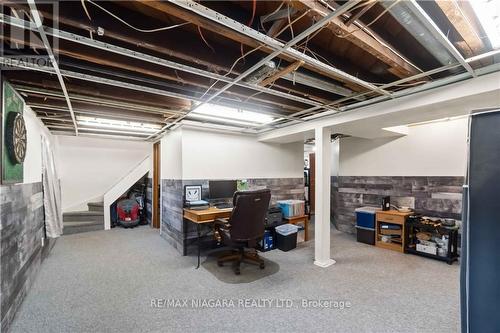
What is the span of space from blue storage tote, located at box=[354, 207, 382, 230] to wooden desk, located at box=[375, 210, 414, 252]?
10 centimetres

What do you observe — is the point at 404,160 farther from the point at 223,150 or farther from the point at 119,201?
the point at 119,201

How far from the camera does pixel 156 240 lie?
186 inches

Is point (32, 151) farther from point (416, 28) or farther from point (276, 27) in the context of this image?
point (416, 28)

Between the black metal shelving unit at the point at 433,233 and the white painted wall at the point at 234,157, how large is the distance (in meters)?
2.53

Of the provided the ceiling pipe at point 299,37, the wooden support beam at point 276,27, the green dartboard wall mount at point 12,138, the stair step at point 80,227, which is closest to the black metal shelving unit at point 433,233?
the ceiling pipe at point 299,37

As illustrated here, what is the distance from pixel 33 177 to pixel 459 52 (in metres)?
4.83

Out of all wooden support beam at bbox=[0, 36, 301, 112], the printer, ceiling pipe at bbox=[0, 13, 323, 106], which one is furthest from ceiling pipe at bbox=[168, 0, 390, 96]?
the printer

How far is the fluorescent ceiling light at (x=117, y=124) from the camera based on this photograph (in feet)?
13.8

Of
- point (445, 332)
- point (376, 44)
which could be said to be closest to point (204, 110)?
point (376, 44)

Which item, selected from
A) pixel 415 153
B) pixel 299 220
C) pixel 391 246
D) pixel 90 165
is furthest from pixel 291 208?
pixel 90 165

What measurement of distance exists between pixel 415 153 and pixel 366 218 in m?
1.54

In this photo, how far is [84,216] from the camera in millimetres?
5594

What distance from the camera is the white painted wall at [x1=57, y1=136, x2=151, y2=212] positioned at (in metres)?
5.96
